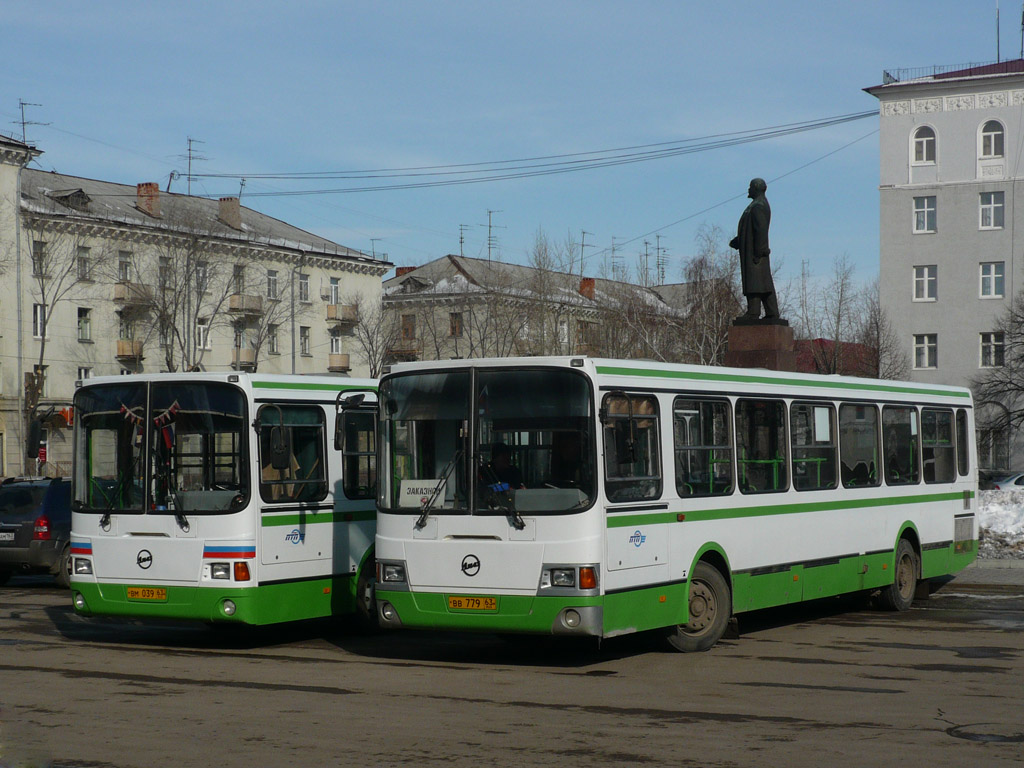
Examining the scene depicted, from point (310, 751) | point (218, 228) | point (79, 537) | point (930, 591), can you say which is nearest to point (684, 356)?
point (218, 228)

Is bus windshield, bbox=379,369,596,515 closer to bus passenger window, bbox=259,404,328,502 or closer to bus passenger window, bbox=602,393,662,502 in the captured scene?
bus passenger window, bbox=602,393,662,502

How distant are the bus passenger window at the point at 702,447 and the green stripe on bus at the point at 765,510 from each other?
0.63 feet

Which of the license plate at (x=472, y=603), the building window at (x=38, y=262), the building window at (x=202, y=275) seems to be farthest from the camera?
the building window at (x=202, y=275)

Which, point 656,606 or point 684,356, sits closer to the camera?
point 656,606

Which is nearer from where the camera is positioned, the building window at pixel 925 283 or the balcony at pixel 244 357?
the building window at pixel 925 283

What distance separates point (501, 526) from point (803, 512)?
14.0 ft

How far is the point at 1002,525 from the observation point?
73.4ft

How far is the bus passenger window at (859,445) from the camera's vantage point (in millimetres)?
15266

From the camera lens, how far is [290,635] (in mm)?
14938

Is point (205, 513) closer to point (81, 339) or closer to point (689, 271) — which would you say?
point (689, 271)

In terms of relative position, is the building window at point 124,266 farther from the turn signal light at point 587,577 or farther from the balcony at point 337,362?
the turn signal light at point 587,577

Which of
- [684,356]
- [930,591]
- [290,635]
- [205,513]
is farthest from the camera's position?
[684,356]

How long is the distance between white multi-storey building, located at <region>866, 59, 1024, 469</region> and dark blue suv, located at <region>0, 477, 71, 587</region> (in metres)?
48.4

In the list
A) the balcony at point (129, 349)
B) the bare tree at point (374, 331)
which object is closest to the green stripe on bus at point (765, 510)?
the balcony at point (129, 349)
